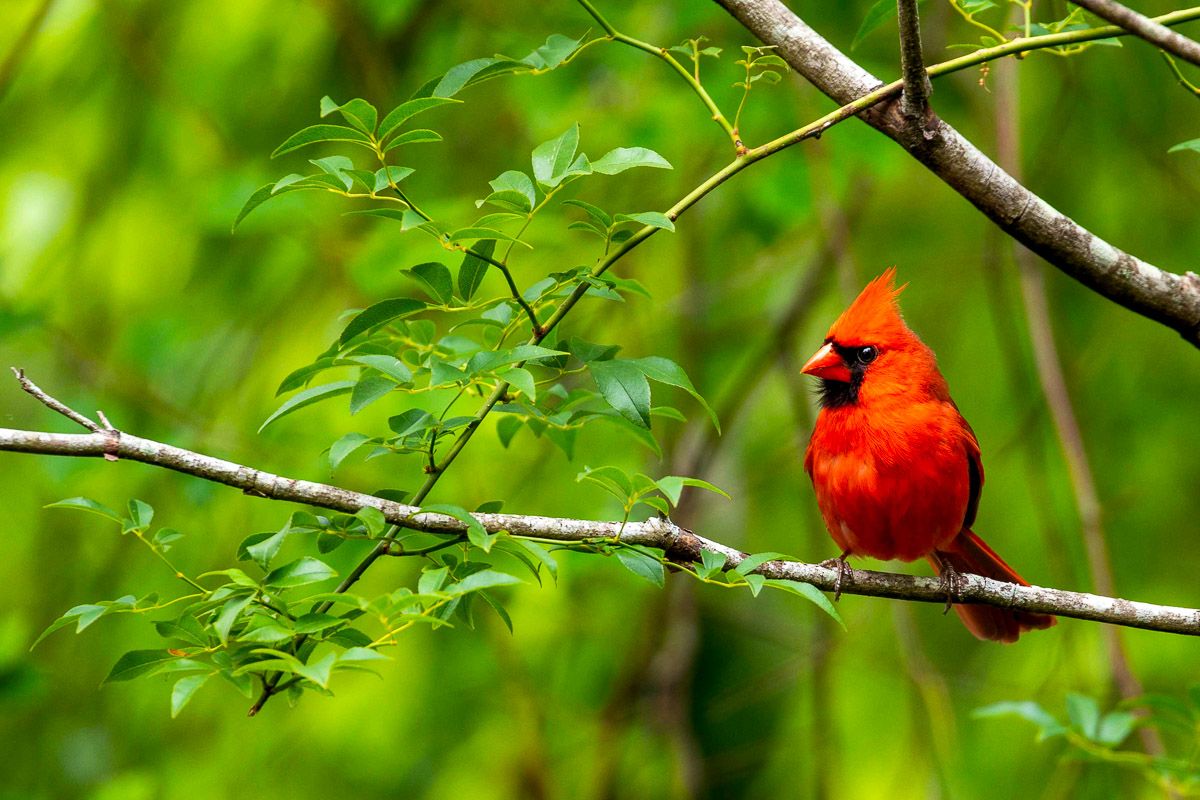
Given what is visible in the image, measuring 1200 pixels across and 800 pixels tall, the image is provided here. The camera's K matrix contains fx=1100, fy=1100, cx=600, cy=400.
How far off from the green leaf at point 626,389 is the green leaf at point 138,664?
751mm

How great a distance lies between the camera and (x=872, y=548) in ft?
10.0

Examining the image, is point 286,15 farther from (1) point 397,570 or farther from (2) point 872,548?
(2) point 872,548

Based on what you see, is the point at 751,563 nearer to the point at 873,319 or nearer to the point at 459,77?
the point at 459,77

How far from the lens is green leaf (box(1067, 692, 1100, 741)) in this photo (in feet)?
9.20

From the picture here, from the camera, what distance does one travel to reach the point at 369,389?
1.72 meters

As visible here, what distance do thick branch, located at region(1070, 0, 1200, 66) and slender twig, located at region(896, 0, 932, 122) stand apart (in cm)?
27

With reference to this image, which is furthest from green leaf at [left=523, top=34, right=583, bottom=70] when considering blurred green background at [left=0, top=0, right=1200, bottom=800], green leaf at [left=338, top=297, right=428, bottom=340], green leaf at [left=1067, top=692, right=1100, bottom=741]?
green leaf at [left=1067, top=692, right=1100, bottom=741]

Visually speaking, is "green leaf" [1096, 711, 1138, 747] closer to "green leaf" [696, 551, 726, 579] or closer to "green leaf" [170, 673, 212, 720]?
"green leaf" [696, 551, 726, 579]

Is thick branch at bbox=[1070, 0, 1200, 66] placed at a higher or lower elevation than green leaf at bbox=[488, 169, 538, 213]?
higher

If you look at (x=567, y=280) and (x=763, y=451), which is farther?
(x=763, y=451)

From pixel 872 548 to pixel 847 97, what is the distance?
1432mm

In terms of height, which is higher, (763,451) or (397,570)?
(763,451)

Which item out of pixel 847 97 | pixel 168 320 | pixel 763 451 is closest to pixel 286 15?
pixel 168 320

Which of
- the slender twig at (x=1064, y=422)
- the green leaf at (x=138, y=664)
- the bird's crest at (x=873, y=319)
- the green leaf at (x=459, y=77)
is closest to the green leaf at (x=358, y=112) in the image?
the green leaf at (x=459, y=77)
